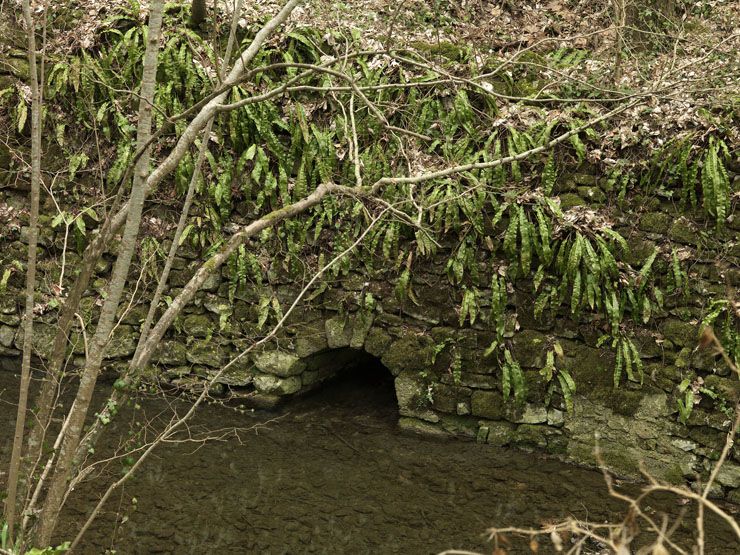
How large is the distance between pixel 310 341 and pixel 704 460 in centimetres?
360

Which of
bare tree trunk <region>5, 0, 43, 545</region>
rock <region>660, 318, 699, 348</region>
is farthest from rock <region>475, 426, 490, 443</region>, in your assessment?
bare tree trunk <region>5, 0, 43, 545</region>

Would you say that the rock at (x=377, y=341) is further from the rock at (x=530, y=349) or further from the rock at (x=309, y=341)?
the rock at (x=530, y=349)

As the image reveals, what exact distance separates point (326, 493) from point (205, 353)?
84.9 inches

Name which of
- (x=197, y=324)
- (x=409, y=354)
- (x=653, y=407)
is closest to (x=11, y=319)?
(x=197, y=324)

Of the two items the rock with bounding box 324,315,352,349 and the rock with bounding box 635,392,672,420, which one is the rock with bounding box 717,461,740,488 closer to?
the rock with bounding box 635,392,672,420

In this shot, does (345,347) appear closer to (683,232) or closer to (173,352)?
(173,352)

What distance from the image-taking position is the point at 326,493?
5957 millimetres

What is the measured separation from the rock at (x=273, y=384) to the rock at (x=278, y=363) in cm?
5

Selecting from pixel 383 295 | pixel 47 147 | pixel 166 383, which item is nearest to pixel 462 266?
pixel 383 295

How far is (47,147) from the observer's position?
770 centimetres

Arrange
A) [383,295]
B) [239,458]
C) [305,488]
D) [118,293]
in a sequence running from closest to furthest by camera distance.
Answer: [118,293] < [305,488] < [239,458] < [383,295]

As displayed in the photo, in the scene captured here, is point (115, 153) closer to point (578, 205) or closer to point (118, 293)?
point (118, 293)

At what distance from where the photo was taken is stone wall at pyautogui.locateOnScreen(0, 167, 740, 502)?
6352mm

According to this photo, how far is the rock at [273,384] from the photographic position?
7266mm
